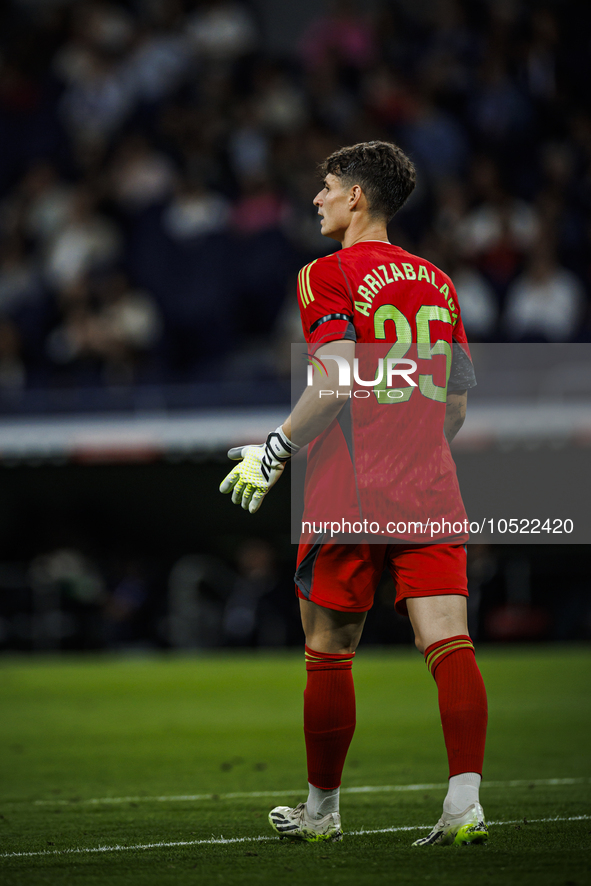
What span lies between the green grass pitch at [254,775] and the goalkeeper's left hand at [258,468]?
1010 mm

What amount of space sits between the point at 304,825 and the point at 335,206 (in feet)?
6.28

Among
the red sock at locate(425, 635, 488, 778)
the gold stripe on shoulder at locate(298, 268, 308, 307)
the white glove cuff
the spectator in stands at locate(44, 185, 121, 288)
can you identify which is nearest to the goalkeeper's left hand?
the white glove cuff

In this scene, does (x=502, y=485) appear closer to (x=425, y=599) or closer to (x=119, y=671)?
(x=119, y=671)

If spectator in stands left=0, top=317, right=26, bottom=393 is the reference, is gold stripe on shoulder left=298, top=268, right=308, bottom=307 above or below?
below

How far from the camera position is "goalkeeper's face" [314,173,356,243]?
3.54 metres

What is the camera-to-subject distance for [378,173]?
3490mm

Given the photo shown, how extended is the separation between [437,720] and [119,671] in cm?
405

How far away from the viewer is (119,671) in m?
10.1

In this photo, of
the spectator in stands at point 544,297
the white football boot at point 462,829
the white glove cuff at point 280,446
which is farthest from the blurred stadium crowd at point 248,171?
the white football boot at point 462,829

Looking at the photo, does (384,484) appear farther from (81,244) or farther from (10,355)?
(81,244)

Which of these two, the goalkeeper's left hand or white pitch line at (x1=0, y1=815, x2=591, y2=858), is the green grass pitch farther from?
the goalkeeper's left hand

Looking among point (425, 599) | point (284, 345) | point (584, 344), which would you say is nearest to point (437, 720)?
point (425, 599)

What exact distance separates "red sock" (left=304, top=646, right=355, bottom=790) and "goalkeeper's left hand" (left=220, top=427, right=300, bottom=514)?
0.51 meters

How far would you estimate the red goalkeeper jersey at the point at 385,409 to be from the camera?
3.28 metres
